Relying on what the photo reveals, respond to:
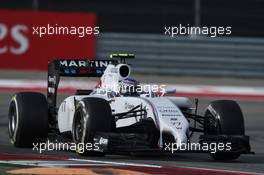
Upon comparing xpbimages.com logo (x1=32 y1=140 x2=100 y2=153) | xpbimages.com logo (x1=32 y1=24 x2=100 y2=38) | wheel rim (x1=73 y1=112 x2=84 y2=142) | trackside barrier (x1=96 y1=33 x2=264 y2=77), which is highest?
xpbimages.com logo (x1=32 y1=24 x2=100 y2=38)

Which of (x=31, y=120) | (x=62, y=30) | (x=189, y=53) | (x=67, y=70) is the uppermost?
(x=62, y=30)

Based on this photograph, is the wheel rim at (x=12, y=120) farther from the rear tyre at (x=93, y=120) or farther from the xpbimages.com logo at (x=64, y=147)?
the rear tyre at (x=93, y=120)

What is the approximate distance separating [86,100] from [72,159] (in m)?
0.74

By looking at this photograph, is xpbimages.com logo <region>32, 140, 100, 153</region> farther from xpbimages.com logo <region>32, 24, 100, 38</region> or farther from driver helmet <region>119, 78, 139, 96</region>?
xpbimages.com logo <region>32, 24, 100, 38</region>

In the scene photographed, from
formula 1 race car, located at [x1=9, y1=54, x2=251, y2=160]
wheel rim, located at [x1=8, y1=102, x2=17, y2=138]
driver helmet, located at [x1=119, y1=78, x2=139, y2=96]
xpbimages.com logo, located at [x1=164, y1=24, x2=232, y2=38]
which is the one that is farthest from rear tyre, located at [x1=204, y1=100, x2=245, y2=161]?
xpbimages.com logo, located at [x1=164, y1=24, x2=232, y2=38]

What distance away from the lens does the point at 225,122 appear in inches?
469

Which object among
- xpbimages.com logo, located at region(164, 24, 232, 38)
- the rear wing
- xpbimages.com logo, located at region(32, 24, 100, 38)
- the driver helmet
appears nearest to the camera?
the driver helmet

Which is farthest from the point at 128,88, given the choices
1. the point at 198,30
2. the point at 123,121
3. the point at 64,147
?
the point at 198,30

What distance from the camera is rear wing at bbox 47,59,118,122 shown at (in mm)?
13367

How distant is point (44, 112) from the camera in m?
12.5

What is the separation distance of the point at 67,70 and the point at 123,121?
147cm

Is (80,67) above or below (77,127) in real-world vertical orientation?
above

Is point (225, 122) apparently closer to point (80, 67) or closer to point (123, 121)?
point (123, 121)

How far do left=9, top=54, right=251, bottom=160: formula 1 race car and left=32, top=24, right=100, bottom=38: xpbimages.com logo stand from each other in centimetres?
1196
